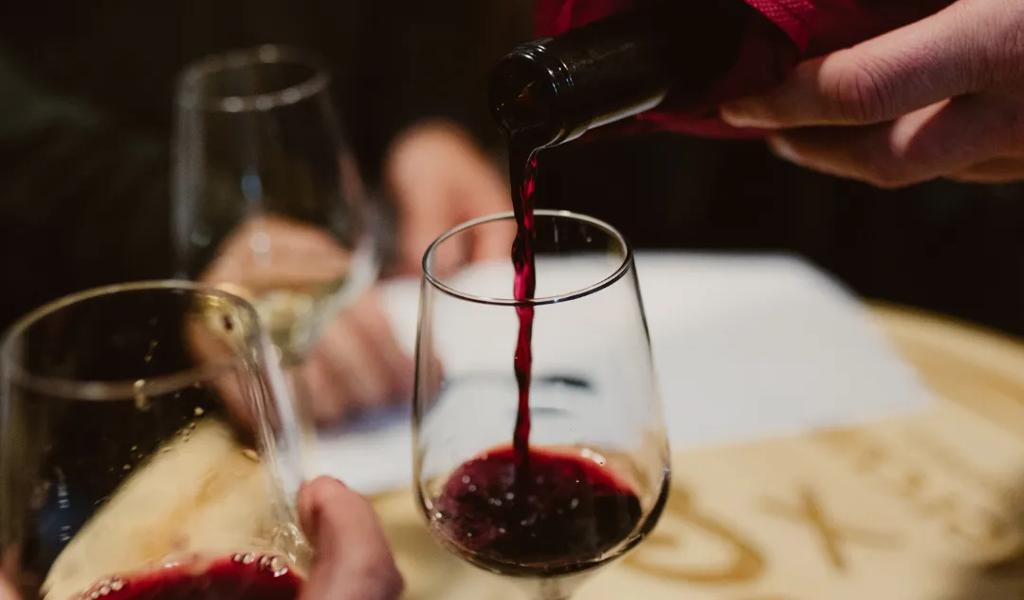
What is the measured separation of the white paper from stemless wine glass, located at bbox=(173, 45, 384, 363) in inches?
4.4

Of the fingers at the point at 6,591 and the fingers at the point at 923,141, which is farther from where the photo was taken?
the fingers at the point at 923,141

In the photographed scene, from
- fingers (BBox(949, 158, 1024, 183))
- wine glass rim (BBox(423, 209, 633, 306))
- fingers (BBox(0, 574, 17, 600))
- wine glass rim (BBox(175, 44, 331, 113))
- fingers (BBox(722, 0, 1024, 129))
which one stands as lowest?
fingers (BBox(0, 574, 17, 600))

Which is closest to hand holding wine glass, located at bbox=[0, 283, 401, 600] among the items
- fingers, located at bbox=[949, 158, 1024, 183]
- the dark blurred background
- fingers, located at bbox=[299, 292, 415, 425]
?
fingers, located at bbox=[299, 292, 415, 425]

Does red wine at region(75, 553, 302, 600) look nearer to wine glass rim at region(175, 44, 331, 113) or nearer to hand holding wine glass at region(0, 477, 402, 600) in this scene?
hand holding wine glass at region(0, 477, 402, 600)

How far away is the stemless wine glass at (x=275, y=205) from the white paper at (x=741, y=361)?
0.11 metres

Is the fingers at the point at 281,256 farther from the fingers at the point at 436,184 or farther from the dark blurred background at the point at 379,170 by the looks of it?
the dark blurred background at the point at 379,170

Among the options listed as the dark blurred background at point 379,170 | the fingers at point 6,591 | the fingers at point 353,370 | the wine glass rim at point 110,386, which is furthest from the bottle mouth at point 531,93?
the dark blurred background at point 379,170

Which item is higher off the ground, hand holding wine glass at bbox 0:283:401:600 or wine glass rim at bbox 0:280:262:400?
wine glass rim at bbox 0:280:262:400

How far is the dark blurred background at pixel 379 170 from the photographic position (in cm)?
132

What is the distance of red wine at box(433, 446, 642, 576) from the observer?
20.5 inches

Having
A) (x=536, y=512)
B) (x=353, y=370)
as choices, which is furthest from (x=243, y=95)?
(x=536, y=512)

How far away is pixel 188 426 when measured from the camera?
42 cm

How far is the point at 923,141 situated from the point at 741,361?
0.33 meters

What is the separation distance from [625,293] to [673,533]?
28 centimetres
